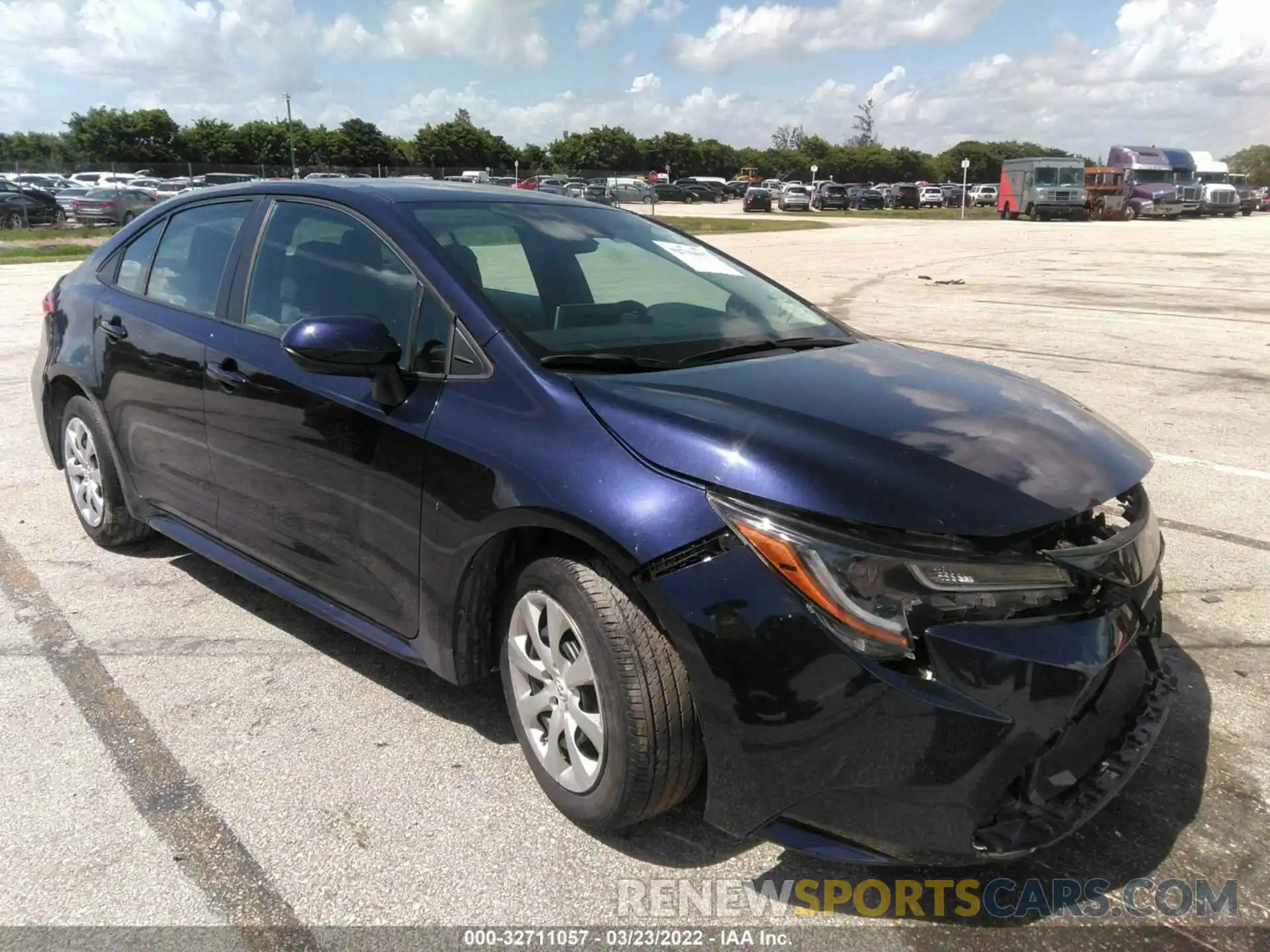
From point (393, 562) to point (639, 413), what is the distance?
957 millimetres

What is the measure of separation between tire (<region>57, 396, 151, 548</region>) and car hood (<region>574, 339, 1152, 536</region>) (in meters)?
2.76

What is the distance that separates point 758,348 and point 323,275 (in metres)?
1.47

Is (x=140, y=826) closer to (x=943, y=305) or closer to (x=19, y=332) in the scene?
(x=19, y=332)

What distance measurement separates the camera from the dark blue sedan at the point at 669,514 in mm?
2092

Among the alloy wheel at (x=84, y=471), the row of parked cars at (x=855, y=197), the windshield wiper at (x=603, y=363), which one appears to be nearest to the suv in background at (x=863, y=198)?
the row of parked cars at (x=855, y=197)

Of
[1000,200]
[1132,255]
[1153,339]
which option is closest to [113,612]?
[1153,339]

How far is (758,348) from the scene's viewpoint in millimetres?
3174

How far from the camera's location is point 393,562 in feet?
9.61

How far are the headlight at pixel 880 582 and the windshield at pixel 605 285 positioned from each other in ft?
3.09

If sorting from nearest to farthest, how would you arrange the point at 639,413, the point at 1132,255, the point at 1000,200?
the point at 639,413
the point at 1132,255
the point at 1000,200

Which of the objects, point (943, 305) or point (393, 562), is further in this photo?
point (943, 305)

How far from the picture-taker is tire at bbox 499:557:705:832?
230 cm

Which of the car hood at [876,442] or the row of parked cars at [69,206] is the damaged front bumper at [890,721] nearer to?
the car hood at [876,442]

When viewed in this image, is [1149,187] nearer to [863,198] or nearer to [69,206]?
[863,198]
